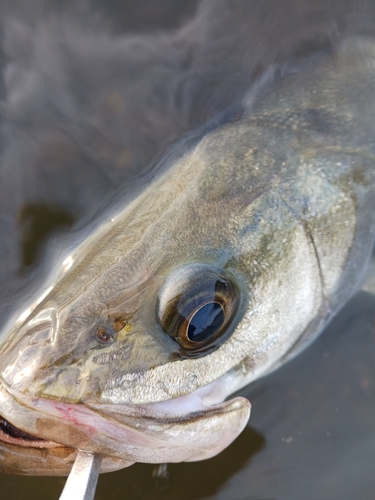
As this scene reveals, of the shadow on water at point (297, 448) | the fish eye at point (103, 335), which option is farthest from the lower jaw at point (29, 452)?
the shadow on water at point (297, 448)

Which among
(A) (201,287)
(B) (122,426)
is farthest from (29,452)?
(A) (201,287)

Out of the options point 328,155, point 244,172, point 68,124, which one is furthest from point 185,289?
point 68,124

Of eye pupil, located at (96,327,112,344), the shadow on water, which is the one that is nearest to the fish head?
eye pupil, located at (96,327,112,344)

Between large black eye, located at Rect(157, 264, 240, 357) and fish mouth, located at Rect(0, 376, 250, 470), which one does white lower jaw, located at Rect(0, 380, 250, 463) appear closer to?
fish mouth, located at Rect(0, 376, 250, 470)

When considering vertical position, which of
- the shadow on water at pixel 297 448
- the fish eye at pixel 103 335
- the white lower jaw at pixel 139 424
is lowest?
the shadow on water at pixel 297 448

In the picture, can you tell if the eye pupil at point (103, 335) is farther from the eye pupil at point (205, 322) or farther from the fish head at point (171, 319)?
the eye pupil at point (205, 322)

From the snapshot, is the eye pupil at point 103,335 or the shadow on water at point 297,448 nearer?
the eye pupil at point 103,335

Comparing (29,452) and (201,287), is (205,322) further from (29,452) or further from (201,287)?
(29,452)
